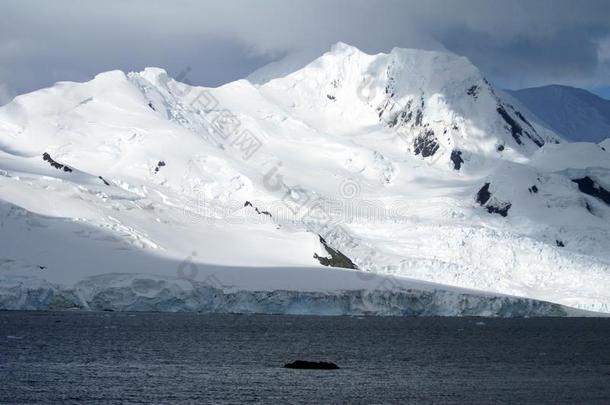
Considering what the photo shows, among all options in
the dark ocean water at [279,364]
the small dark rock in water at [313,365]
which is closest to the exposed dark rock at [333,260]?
the dark ocean water at [279,364]

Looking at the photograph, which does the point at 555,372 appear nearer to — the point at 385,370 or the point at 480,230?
the point at 385,370

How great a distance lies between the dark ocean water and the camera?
2111 inches

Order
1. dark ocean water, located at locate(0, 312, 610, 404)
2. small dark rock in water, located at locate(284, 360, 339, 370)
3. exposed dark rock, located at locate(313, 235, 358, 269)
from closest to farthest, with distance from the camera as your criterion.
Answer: dark ocean water, located at locate(0, 312, 610, 404) → small dark rock in water, located at locate(284, 360, 339, 370) → exposed dark rock, located at locate(313, 235, 358, 269)

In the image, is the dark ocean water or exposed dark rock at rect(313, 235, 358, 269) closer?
the dark ocean water

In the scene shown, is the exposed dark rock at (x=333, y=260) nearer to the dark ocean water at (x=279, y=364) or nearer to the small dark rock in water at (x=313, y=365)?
the dark ocean water at (x=279, y=364)

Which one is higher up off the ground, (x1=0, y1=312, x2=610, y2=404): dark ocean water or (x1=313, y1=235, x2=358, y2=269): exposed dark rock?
(x1=313, y1=235, x2=358, y2=269): exposed dark rock

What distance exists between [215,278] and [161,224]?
2467 cm

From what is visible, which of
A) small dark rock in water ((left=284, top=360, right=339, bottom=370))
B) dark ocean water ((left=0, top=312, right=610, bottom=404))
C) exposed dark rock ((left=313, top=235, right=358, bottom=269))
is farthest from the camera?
exposed dark rock ((left=313, top=235, right=358, bottom=269))

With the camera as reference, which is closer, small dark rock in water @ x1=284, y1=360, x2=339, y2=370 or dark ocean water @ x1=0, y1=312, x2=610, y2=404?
dark ocean water @ x1=0, y1=312, x2=610, y2=404

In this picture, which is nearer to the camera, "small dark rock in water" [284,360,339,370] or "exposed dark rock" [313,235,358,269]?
"small dark rock in water" [284,360,339,370]

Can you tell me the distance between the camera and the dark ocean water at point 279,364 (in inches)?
2111

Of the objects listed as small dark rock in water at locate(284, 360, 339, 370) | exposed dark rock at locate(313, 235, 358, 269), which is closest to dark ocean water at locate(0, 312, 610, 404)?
small dark rock in water at locate(284, 360, 339, 370)

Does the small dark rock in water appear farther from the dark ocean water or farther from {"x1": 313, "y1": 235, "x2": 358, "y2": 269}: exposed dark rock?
{"x1": 313, "y1": 235, "x2": 358, "y2": 269}: exposed dark rock

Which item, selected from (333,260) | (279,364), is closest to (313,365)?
A: (279,364)
